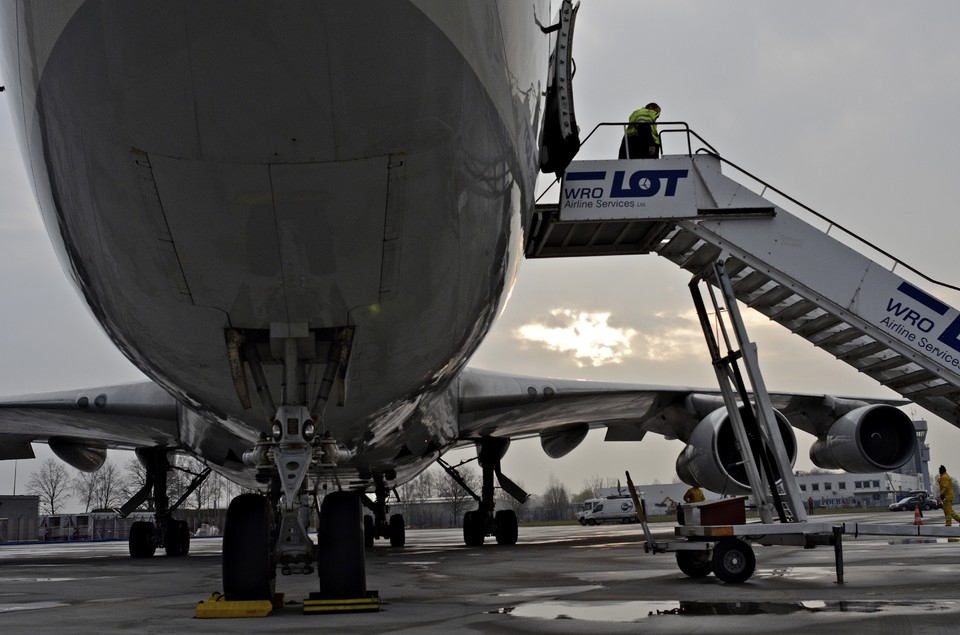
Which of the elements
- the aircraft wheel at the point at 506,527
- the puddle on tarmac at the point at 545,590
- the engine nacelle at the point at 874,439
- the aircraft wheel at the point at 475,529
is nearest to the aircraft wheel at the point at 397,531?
the aircraft wheel at the point at 475,529

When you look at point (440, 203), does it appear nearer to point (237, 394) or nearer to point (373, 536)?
point (237, 394)

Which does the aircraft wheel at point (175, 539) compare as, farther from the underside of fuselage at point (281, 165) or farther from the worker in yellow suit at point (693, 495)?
the underside of fuselage at point (281, 165)

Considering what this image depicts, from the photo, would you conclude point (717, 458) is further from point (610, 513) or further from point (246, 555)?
point (610, 513)

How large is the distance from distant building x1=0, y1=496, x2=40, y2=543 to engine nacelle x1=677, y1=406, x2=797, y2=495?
1926 inches

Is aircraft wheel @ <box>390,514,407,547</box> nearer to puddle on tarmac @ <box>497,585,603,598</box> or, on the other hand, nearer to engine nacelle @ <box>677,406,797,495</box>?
engine nacelle @ <box>677,406,797,495</box>

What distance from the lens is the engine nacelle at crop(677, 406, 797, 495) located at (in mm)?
9969

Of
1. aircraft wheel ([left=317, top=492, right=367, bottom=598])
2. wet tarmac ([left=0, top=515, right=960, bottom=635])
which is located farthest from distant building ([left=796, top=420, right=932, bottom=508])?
aircraft wheel ([left=317, top=492, right=367, bottom=598])

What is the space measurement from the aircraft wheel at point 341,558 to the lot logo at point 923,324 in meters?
5.19

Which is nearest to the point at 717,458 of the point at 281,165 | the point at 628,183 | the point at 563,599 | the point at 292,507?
the point at 628,183

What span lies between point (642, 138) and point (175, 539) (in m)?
10.9

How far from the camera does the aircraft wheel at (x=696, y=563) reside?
7.98 m

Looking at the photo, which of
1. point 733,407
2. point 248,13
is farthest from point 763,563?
point 248,13

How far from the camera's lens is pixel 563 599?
20.2ft

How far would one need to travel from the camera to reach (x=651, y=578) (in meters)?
7.99
